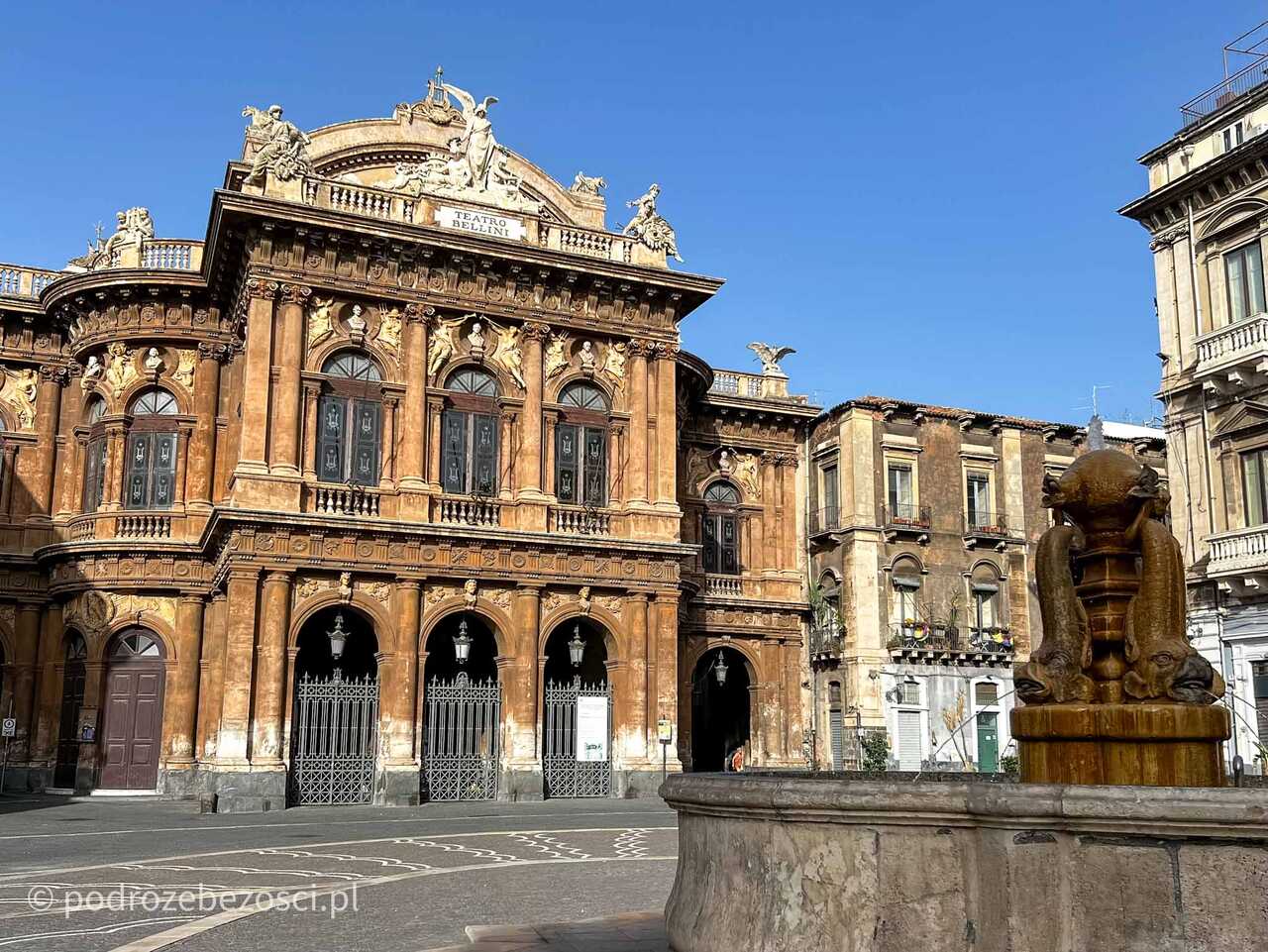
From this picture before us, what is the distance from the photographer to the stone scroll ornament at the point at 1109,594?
7.25 m

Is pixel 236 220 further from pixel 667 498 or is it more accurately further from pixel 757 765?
pixel 757 765

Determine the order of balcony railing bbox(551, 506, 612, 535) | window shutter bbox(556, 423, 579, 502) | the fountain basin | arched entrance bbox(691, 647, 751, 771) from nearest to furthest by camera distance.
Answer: the fountain basin
balcony railing bbox(551, 506, 612, 535)
window shutter bbox(556, 423, 579, 502)
arched entrance bbox(691, 647, 751, 771)

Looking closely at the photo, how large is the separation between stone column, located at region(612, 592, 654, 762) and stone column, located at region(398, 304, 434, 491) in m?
5.48

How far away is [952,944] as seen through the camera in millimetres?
5902

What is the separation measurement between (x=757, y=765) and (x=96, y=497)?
18342 mm

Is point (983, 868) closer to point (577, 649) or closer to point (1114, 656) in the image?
point (1114, 656)

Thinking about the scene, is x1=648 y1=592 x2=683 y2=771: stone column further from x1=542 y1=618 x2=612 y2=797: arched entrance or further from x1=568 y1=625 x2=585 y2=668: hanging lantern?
x1=568 y1=625 x2=585 y2=668: hanging lantern

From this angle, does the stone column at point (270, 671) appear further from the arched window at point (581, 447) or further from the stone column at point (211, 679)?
the arched window at point (581, 447)

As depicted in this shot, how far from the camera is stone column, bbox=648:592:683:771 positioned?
2739 cm

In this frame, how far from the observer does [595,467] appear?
1121 inches

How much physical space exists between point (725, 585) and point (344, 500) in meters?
12.7

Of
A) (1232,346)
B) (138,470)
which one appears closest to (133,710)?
(138,470)

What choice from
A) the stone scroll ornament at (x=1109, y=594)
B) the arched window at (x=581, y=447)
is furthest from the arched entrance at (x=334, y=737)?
the stone scroll ornament at (x=1109, y=594)

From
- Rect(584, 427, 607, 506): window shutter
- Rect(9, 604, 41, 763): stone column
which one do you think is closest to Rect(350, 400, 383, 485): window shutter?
Rect(584, 427, 607, 506): window shutter
